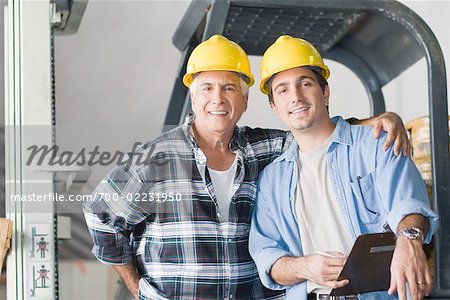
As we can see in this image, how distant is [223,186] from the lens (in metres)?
3.38

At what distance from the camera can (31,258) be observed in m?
3.38

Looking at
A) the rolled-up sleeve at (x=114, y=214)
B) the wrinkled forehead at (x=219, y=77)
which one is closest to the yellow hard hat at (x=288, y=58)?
the wrinkled forehead at (x=219, y=77)

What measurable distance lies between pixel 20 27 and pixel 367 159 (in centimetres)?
141

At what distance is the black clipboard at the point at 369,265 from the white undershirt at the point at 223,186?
1.67 feet

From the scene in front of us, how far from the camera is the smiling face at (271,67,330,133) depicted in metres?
3.27

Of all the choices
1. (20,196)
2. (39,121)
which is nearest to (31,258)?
(20,196)

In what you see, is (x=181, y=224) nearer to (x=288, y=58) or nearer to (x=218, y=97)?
(x=218, y=97)

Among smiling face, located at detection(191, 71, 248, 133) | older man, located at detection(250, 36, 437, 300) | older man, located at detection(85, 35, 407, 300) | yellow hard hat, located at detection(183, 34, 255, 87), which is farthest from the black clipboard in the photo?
yellow hard hat, located at detection(183, 34, 255, 87)

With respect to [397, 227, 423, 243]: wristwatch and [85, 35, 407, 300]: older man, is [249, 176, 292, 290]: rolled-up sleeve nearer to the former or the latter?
[85, 35, 407, 300]: older man

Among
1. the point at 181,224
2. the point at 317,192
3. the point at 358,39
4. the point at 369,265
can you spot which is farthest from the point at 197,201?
the point at 358,39

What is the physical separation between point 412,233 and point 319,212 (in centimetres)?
36

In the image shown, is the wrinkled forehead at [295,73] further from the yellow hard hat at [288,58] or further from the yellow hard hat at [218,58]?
the yellow hard hat at [218,58]

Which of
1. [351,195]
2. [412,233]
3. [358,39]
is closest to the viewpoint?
[412,233]

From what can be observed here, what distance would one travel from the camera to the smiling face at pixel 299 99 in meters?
3.27
